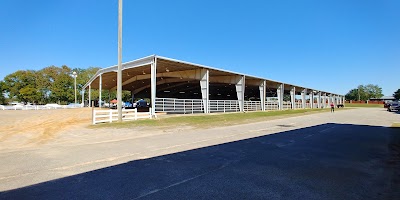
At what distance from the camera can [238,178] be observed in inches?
199

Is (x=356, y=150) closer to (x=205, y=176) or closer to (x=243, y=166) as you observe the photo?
(x=243, y=166)

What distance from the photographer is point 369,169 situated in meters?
5.85

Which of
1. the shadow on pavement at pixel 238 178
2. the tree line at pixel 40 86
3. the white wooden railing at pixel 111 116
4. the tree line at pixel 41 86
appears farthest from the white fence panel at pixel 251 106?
the tree line at pixel 40 86

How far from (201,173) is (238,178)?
0.82m

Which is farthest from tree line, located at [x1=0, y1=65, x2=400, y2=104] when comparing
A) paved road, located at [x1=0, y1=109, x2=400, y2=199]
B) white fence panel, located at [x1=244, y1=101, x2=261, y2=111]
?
paved road, located at [x1=0, y1=109, x2=400, y2=199]

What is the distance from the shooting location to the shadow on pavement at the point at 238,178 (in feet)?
13.7

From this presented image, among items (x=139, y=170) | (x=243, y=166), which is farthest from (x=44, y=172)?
(x=243, y=166)

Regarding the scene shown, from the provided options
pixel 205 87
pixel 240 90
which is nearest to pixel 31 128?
pixel 205 87

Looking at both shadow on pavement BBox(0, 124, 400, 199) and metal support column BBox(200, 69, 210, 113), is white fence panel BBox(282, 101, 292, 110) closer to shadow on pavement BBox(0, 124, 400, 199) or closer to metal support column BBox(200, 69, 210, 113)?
metal support column BBox(200, 69, 210, 113)

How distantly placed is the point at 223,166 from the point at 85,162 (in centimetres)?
358

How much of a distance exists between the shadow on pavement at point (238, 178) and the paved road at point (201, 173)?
16 millimetres

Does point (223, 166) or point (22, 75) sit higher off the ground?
point (22, 75)

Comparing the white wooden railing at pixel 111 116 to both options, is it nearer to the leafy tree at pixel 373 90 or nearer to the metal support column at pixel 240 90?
the metal support column at pixel 240 90

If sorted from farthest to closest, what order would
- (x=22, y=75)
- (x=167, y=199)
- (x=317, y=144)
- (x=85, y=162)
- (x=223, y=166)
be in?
(x=22, y=75) → (x=317, y=144) → (x=85, y=162) → (x=223, y=166) → (x=167, y=199)
